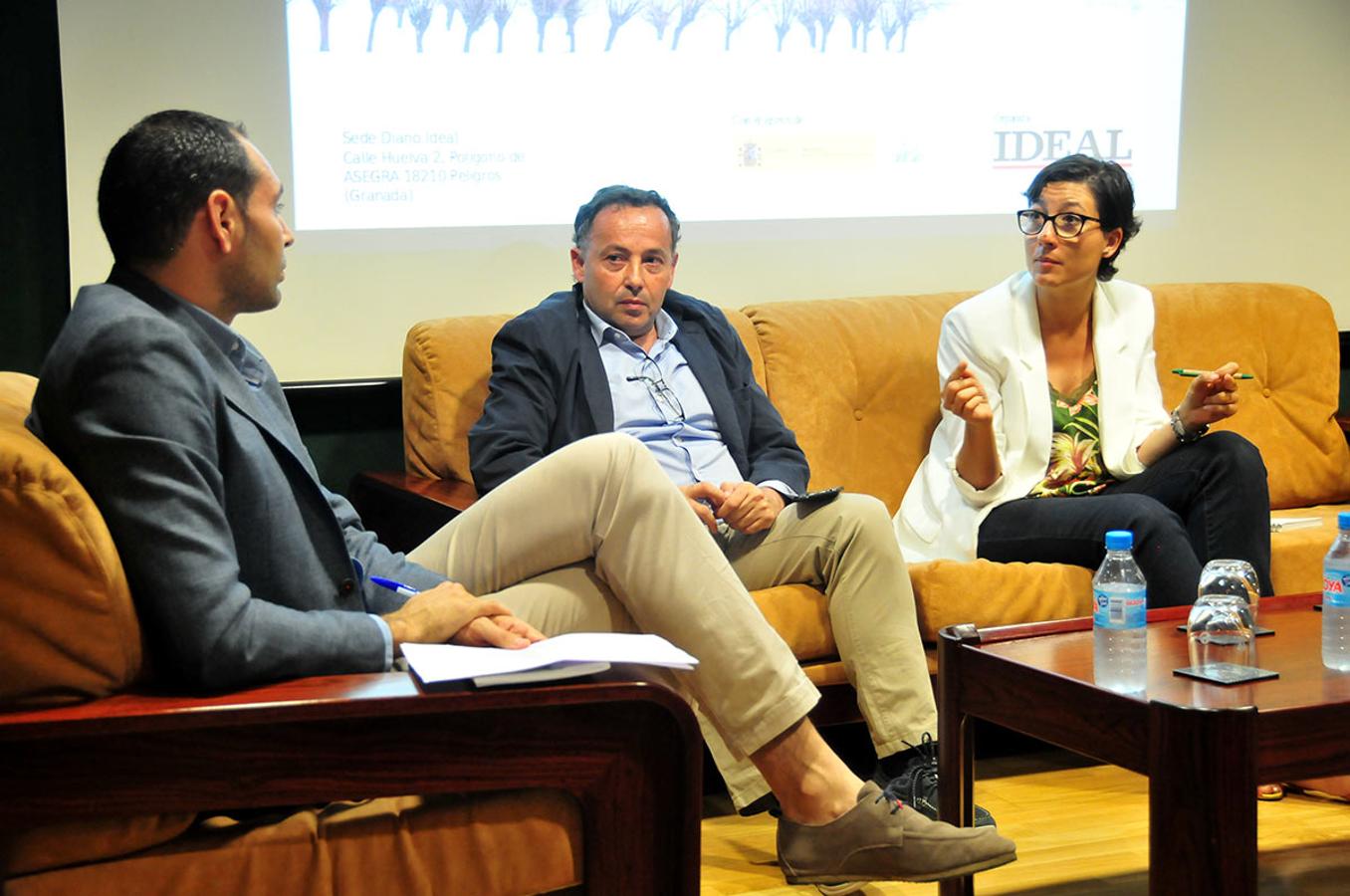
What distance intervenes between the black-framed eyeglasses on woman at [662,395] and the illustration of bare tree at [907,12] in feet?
4.19

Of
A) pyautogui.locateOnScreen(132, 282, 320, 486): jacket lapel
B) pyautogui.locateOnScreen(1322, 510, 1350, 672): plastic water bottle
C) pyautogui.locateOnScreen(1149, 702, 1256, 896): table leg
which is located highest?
pyautogui.locateOnScreen(132, 282, 320, 486): jacket lapel

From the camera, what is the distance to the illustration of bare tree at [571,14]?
3445 millimetres

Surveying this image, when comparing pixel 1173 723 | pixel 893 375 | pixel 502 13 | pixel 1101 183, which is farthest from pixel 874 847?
pixel 502 13

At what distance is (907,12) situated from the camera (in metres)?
3.72

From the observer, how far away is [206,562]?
1.49 m

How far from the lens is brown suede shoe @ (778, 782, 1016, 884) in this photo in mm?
1905

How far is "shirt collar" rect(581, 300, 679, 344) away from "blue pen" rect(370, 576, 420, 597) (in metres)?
1.12

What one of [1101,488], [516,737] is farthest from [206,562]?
[1101,488]

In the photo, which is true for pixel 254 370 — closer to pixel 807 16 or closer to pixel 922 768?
pixel 922 768

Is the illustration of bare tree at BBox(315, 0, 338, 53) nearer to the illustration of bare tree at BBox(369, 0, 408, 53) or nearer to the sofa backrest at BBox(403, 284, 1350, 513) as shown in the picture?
the illustration of bare tree at BBox(369, 0, 408, 53)

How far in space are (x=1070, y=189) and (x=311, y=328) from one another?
170 cm

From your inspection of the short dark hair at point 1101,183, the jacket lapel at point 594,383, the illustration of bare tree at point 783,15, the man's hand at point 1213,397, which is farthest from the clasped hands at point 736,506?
the illustration of bare tree at point 783,15

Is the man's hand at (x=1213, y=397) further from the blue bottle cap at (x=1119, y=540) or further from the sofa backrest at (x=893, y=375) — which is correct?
the blue bottle cap at (x=1119, y=540)

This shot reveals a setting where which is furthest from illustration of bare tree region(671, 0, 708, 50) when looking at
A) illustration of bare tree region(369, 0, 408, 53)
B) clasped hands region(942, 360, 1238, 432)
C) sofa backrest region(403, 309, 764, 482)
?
clasped hands region(942, 360, 1238, 432)
